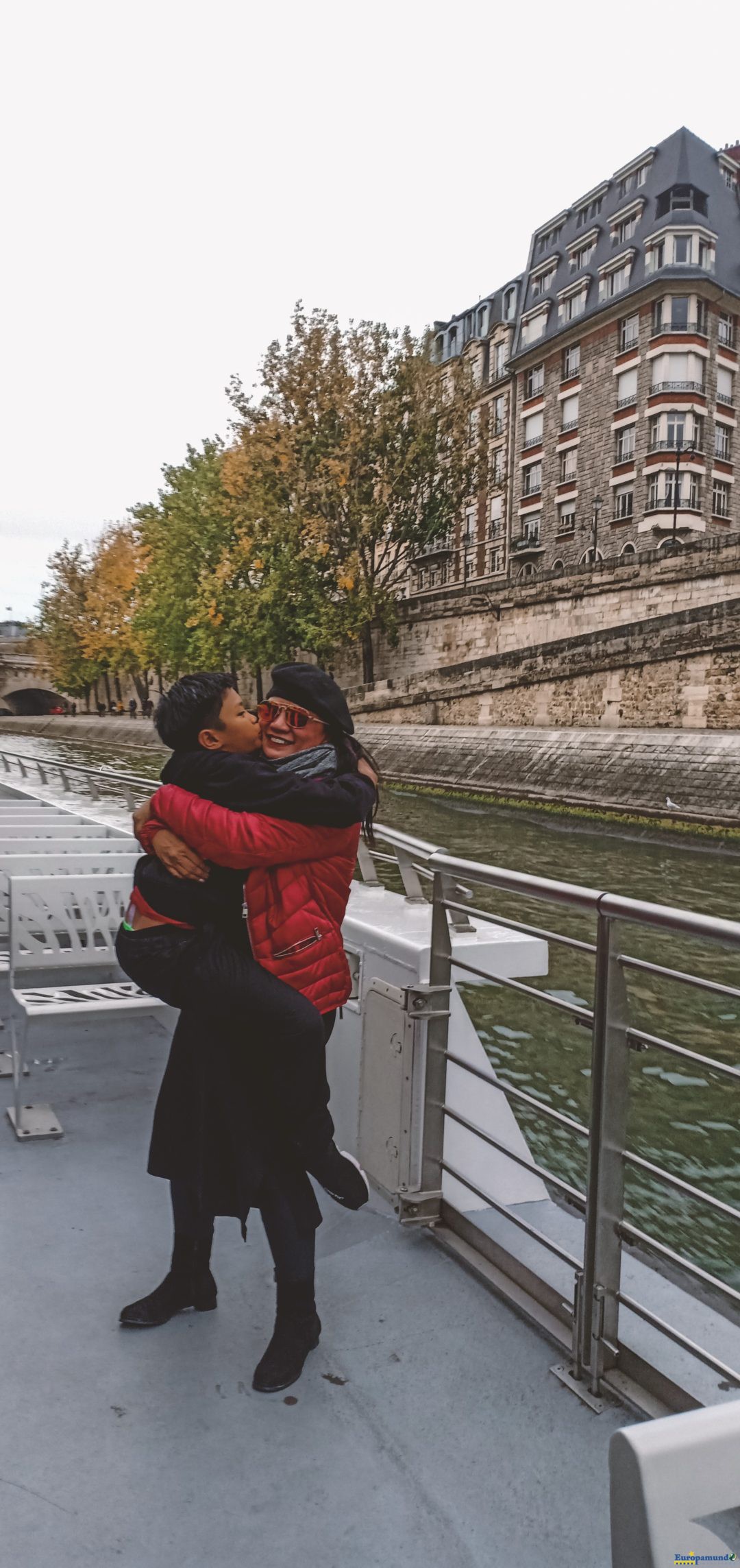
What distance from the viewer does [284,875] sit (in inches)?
88.0

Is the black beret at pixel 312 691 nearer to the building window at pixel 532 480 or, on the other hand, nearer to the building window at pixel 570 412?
the building window at pixel 570 412

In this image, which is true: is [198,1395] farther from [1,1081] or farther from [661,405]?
[661,405]

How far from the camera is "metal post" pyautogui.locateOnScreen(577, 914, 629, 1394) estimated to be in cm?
211

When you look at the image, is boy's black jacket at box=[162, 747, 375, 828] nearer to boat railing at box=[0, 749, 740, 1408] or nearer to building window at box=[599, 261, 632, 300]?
boat railing at box=[0, 749, 740, 1408]

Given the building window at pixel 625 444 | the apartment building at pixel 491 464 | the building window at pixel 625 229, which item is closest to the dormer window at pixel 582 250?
the building window at pixel 625 229

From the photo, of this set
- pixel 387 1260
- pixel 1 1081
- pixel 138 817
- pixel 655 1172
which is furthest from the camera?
pixel 1 1081

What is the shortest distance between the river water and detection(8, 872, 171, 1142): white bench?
1689mm

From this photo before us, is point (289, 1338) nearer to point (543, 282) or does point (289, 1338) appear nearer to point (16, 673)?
point (543, 282)

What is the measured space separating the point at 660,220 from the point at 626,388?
5731mm

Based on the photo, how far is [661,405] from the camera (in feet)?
128

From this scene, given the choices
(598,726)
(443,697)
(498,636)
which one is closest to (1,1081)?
(598,726)

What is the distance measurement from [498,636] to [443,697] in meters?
4.99

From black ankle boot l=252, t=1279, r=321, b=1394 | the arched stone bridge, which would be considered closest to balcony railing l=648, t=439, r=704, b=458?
black ankle boot l=252, t=1279, r=321, b=1394

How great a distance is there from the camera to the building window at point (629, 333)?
4022 centimetres
